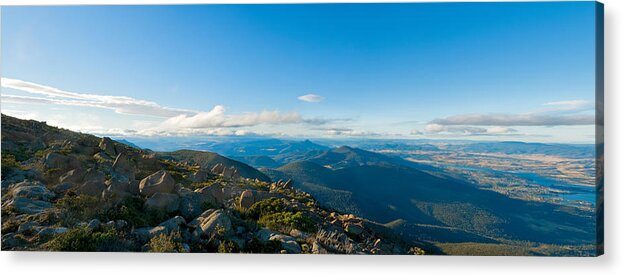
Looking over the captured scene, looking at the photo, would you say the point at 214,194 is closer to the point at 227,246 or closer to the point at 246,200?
the point at 246,200

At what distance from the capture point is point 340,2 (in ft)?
21.4

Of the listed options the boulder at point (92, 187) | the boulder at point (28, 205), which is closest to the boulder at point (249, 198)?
the boulder at point (92, 187)

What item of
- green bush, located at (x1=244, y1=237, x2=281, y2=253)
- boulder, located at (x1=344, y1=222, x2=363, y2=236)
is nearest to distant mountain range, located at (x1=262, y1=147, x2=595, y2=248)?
boulder, located at (x1=344, y1=222, x2=363, y2=236)

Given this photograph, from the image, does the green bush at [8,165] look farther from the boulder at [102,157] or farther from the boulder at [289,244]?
the boulder at [289,244]

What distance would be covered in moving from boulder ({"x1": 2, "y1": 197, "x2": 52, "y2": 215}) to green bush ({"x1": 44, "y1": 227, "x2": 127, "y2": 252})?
566mm

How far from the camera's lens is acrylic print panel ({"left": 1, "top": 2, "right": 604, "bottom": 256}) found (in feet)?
18.2

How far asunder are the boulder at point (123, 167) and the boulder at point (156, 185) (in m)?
A: 1.23

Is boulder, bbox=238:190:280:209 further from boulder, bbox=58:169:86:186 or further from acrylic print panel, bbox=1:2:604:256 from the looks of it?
boulder, bbox=58:169:86:186

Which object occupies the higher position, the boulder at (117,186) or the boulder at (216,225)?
the boulder at (117,186)

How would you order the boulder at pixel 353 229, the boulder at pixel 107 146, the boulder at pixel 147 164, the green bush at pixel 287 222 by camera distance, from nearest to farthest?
the green bush at pixel 287 222
the boulder at pixel 353 229
the boulder at pixel 147 164
the boulder at pixel 107 146

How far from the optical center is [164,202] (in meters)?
5.65

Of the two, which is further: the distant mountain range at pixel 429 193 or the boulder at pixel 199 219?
the distant mountain range at pixel 429 193

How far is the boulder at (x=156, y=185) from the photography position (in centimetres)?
615

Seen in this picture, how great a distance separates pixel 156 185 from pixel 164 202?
71 centimetres
